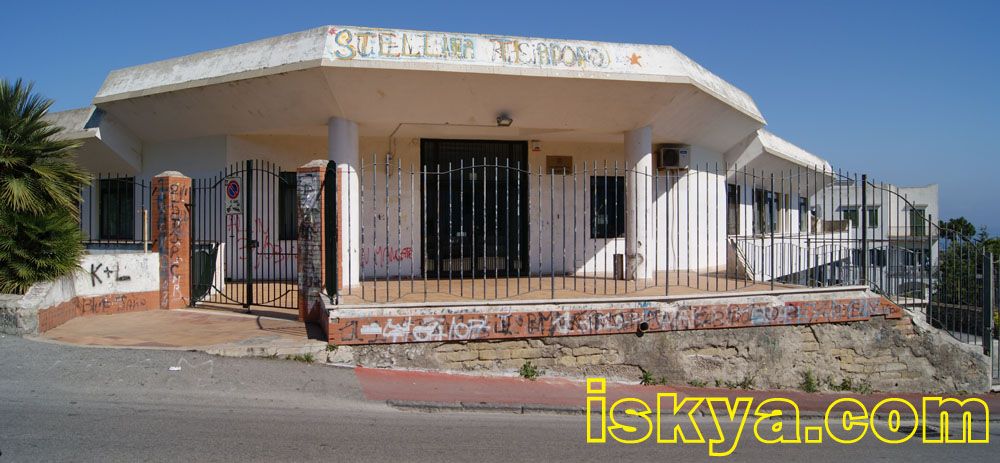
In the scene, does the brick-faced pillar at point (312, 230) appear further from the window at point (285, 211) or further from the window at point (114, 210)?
the window at point (114, 210)

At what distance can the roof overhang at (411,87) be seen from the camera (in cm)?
962

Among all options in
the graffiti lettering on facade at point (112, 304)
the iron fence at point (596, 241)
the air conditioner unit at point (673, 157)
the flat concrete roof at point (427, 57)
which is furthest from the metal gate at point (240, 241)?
the air conditioner unit at point (673, 157)

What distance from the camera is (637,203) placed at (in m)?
11.3

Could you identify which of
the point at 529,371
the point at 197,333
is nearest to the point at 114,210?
the point at 197,333

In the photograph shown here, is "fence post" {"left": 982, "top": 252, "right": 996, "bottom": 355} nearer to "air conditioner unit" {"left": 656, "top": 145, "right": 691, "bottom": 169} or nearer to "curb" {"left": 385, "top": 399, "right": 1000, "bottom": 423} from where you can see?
"air conditioner unit" {"left": 656, "top": 145, "right": 691, "bottom": 169}

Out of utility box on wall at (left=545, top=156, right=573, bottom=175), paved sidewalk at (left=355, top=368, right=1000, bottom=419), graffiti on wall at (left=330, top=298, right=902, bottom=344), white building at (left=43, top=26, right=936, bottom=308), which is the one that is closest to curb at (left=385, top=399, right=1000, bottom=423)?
paved sidewalk at (left=355, top=368, right=1000, bottom=419)

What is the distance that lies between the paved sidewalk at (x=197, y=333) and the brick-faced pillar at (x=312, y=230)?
469 mm

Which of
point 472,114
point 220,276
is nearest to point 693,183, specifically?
point 472,114

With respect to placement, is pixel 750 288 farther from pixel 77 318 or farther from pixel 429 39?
pixel 77 318

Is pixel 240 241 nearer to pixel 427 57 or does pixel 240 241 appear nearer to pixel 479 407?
pixel 427 57

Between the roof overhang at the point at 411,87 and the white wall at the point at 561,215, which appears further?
the white wall at the point at 561,215

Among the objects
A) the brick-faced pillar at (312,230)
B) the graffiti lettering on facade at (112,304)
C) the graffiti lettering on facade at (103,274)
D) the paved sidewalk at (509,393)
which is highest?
the brick-faced pillar at (312,230)

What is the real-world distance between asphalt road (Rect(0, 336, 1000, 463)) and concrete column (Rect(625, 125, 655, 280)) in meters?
4.83

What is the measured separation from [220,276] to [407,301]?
4.95 metres
